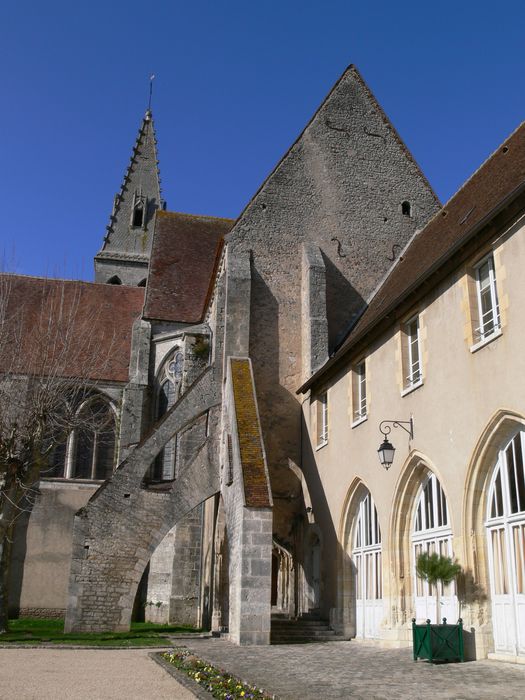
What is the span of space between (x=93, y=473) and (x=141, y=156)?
23641 mm

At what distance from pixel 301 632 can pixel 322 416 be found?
15.4ft

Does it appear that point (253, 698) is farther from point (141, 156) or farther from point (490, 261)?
point (141, 156)

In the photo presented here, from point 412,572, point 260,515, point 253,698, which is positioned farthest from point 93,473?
point 253,698

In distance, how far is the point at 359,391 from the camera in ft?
45.5

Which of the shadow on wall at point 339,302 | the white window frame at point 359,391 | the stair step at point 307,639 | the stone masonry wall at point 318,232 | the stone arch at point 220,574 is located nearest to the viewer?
the stair step at point 307,639

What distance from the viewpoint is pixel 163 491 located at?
54.1 ft

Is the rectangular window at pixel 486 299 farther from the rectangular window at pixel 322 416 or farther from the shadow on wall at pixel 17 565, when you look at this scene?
the shadow on wall at pixel 17 565

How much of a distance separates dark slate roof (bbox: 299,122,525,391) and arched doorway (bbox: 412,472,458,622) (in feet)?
10.0

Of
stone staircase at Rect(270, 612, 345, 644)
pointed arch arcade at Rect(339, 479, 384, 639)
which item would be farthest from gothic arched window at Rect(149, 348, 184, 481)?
pointed arch arcade at Rect(339, 479, 384, 639)

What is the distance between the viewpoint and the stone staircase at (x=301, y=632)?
1305 cm

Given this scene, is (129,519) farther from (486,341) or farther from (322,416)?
(486,341)

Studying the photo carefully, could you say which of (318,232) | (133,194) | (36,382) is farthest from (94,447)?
(133,194)

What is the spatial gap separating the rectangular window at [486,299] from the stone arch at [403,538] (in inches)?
92.6

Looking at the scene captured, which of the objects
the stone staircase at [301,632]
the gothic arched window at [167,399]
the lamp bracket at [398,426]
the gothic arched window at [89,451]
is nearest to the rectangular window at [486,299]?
the lamp bracket at [398,426]
